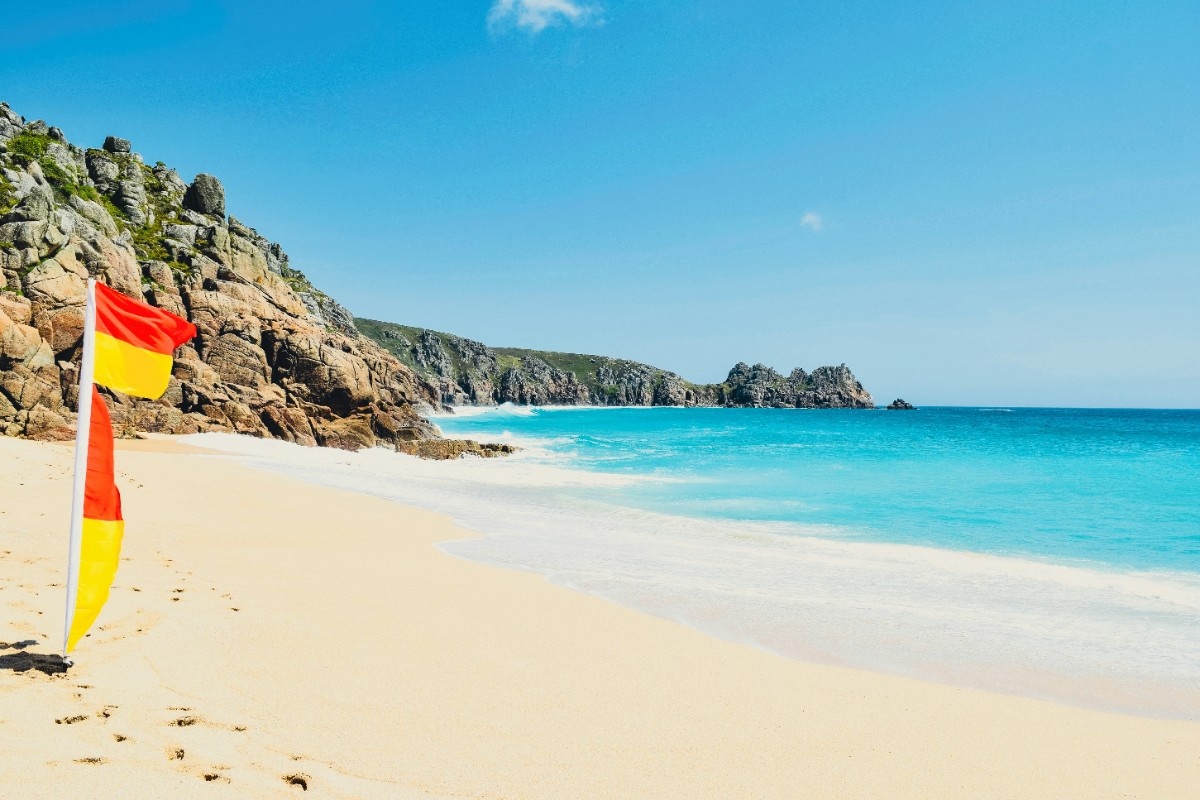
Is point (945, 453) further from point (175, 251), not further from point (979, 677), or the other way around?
point (175, 251)

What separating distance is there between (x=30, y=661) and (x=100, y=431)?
2.00 m

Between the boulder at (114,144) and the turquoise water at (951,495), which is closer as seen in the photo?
the turquoise water at (951,495)

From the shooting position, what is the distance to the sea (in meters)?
8.49

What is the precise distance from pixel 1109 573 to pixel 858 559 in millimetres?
5142

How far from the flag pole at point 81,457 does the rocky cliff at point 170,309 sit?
25026mm

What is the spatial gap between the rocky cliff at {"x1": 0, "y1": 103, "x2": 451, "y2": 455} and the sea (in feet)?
12.1

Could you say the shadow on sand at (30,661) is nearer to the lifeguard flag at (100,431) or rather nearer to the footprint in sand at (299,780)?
the lifeguard flag at (100,431)

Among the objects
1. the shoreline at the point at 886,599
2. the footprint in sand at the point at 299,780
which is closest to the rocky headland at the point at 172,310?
the shoreline at the point at 886,599

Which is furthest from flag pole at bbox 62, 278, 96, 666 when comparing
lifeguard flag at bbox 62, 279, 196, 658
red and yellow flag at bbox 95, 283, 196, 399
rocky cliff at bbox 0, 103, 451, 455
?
rocky cliff at bbox 0, 103, 451, 455

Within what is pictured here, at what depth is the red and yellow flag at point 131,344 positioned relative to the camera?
19.0ft

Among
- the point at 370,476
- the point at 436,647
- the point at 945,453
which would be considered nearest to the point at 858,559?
the point at 436,647

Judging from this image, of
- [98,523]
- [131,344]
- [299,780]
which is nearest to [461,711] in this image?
[299,780]

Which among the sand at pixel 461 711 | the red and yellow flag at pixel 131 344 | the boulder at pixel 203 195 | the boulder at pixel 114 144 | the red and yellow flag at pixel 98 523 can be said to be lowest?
the sand at pixel 461 711

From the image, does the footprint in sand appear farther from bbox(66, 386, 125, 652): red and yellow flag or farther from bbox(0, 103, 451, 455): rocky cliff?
bbox(0, 103, 451, 455): rocky cliff
